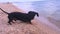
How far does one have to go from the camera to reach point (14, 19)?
618 centimetres

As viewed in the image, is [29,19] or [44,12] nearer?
[29,19]

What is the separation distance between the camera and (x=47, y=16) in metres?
8.80

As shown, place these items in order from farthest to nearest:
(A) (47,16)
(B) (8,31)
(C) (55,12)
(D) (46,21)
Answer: (C) (55,12) < (A) (47,16) < (D) (46,21) < (B) (8,31)

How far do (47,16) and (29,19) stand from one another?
271 centimetres

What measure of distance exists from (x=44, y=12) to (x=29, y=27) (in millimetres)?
3710

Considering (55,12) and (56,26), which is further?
(55,12)

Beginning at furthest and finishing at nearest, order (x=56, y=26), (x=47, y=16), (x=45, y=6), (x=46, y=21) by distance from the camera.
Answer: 1. (x=45, y=6)
2. (x=47, y=16)
3. (x=46, y=21)
4. (x=56, y=26)

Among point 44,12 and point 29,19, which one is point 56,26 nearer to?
point 29,19

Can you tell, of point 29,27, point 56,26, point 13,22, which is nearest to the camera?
point 29,27

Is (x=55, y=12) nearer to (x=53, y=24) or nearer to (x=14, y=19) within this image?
(x=53, y=24)

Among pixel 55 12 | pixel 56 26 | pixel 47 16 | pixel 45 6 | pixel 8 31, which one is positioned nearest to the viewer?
pixel 8 31

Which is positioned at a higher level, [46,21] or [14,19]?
[14,19]

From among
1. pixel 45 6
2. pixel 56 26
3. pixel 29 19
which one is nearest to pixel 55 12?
pixel 45 6

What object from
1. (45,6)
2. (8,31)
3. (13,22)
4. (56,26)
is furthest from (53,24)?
(45,6)
